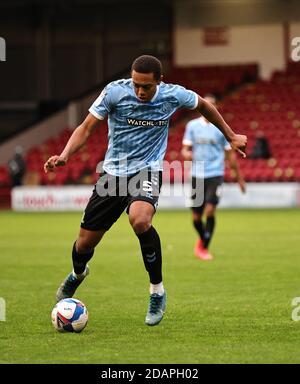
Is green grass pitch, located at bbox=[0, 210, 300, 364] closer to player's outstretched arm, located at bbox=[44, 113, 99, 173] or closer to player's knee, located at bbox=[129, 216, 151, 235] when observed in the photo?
player's knee, located at bbox=[129, 216, 151, 235]

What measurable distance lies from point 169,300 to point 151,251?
1961mm

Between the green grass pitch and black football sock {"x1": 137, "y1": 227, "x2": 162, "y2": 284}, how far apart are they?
1.59 ft

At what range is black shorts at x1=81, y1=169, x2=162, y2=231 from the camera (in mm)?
8578

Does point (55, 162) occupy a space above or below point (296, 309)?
above

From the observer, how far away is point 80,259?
8867 mm

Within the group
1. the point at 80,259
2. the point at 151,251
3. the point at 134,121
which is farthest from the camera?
the point at 80,259

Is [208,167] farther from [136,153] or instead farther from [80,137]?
[80,137]

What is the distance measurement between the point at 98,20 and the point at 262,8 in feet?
21.1

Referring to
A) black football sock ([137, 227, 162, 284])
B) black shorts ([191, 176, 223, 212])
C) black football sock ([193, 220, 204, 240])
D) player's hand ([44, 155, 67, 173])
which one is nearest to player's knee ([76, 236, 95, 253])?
black football sock ([137, 227, 162, 284])

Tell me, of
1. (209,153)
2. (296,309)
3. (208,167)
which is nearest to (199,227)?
(208,167)

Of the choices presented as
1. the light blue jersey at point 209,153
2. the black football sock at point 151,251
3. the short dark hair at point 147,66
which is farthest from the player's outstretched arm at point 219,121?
the light blue jersey at point 209,153

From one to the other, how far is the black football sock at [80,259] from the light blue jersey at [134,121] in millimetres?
798

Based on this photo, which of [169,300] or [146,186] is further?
[169,300]
